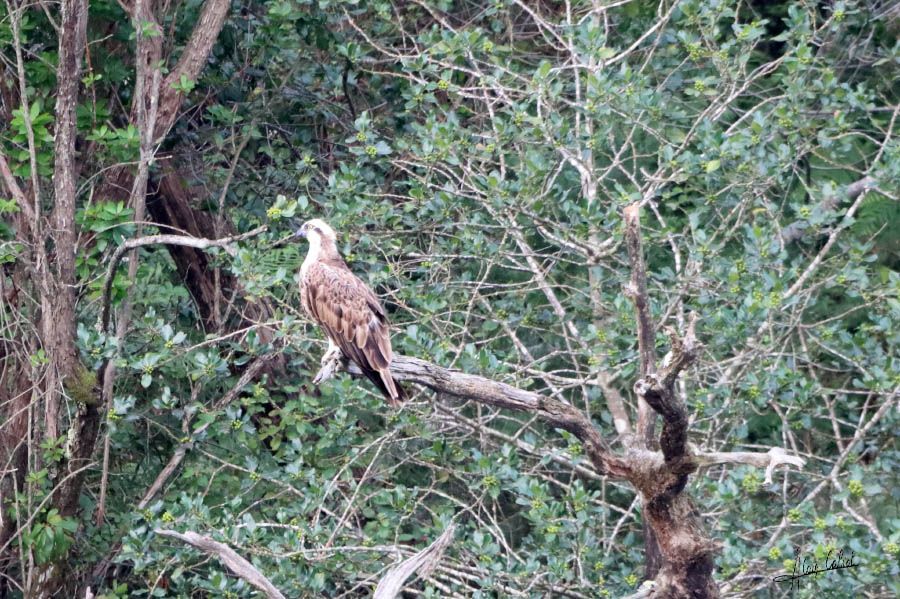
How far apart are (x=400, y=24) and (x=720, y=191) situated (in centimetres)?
212

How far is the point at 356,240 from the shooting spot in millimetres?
6574

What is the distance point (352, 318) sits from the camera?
19.0ft

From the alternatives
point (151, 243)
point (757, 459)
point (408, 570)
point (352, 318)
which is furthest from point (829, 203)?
point (151, 243)

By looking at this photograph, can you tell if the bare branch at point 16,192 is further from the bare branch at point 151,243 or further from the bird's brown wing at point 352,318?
the bird's brown wing at point 352,318

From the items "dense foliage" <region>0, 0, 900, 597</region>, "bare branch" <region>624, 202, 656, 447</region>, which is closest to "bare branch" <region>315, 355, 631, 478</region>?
"bare branch" <region>624, 202, 656, 447</region>

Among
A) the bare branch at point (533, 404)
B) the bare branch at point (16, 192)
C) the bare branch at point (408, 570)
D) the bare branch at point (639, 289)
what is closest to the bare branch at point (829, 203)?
the bare branch at point (533, 404)

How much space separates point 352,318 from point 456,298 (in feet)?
3.26

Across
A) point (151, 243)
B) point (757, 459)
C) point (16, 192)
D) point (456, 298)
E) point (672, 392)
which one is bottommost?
point (456, 298)

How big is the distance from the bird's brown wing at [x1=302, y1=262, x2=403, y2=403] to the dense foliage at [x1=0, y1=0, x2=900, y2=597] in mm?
197

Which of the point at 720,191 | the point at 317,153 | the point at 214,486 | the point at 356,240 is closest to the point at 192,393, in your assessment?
the point at 214,486

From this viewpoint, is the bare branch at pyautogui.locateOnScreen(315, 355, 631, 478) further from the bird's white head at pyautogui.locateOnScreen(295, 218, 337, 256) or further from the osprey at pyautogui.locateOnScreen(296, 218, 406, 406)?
the bird's white head at pyautogui.locateOnScreen(295, 218, 337, 256)

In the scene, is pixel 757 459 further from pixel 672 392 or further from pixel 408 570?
pixel 408 570

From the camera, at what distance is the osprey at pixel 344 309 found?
550cm

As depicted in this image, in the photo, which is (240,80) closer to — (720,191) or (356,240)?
(356,240)
